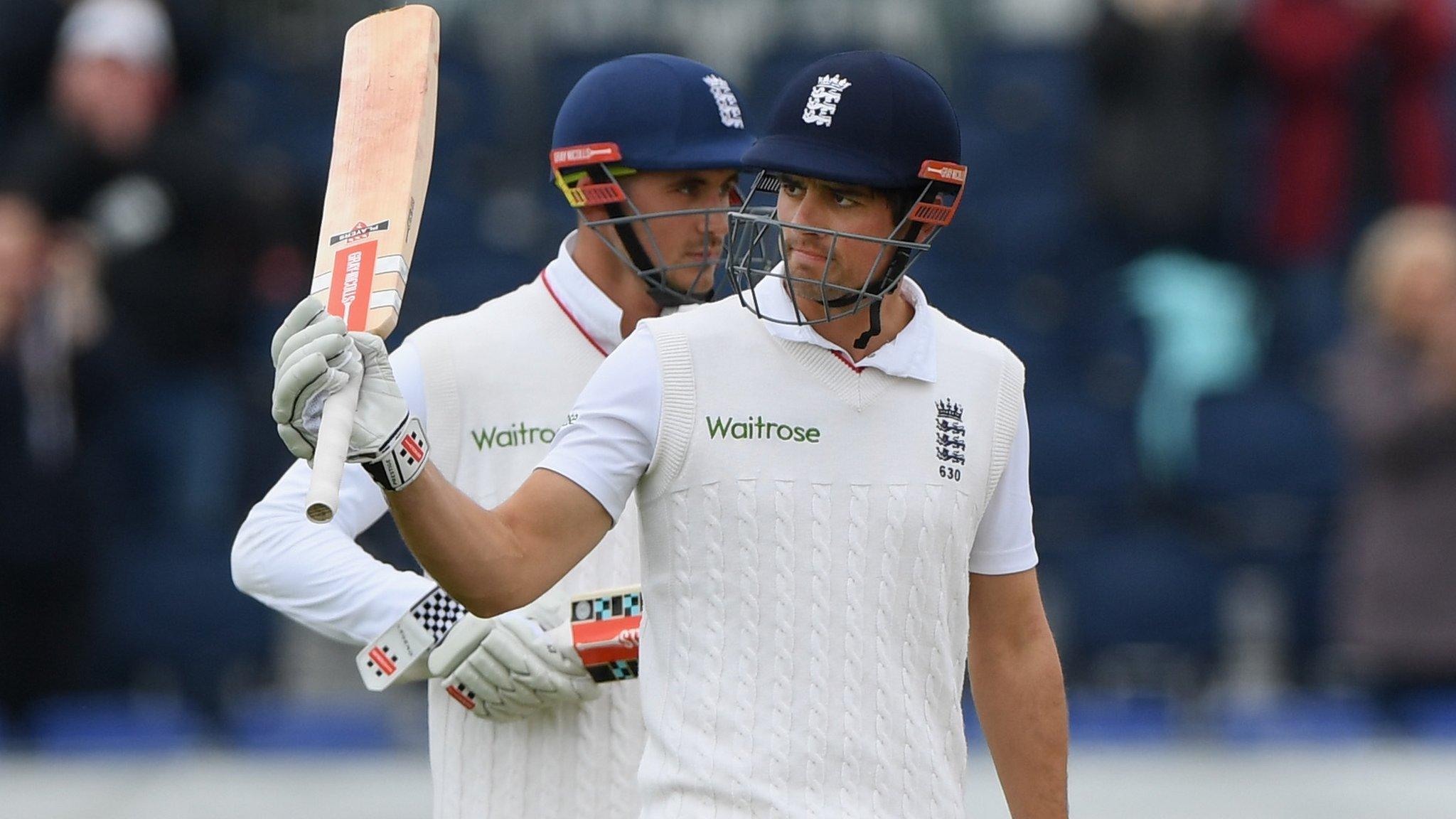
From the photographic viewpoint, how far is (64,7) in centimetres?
793

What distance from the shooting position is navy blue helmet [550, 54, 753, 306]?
12.0 feet

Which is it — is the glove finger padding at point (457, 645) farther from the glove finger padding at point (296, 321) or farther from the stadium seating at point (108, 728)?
the stadium seating at point (108, 728)

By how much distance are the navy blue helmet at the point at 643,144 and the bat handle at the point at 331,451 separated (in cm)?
109

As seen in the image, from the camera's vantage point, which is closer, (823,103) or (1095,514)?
(823,103)

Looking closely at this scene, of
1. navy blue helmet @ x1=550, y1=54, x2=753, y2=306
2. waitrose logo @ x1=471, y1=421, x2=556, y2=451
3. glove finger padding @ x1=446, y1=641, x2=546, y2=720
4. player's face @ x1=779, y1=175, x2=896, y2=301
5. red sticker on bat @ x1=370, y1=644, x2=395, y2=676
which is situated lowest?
glove finger padding @ x1=446, y1=641, x2=546, y2=720

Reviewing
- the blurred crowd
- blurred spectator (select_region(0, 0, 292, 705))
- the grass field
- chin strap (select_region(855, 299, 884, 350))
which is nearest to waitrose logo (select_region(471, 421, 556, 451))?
chin strap (select_region(855, 299, 884, 350))

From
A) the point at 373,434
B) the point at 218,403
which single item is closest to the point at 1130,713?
the point at 218,403

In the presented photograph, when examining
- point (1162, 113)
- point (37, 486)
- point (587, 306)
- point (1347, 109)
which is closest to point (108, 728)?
point (37, 486)

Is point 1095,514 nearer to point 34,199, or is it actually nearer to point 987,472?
point 34,199

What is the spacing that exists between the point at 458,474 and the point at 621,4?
5.77 metres

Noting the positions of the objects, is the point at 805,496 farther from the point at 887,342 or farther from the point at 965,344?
the point at 965,344

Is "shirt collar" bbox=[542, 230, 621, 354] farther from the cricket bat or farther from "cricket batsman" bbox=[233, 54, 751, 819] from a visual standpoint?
the cricket bat

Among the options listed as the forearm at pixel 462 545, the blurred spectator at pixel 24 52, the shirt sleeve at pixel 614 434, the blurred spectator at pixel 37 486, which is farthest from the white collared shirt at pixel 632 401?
the blurred spectator at pixel 24 52

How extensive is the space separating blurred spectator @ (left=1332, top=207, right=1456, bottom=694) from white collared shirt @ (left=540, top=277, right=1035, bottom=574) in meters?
4.03
